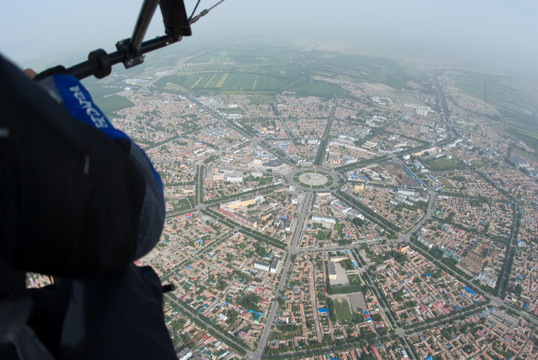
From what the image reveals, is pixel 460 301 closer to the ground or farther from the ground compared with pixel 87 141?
closer to the ground

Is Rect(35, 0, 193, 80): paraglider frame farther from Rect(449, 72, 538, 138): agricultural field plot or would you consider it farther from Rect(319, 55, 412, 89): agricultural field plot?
Rect(319, 55, 412, 89): agricultural field plot

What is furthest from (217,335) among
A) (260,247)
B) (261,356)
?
(260,247)

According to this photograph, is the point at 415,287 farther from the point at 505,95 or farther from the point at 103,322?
the point at 505,95

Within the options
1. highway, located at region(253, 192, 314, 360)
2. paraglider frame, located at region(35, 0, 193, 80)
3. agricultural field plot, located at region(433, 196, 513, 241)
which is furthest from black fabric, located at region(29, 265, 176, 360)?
agricultural field plot, located at region(433, 196, 513, 241)

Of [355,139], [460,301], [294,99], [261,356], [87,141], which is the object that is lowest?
[460,301]

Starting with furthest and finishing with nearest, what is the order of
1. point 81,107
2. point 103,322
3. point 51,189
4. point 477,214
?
point 477,214, point 81,107, point 103,322, point 51,189

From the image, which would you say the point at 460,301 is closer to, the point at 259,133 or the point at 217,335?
the point at 217,335

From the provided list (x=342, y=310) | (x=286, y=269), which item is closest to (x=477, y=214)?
(x=342, y=310)
